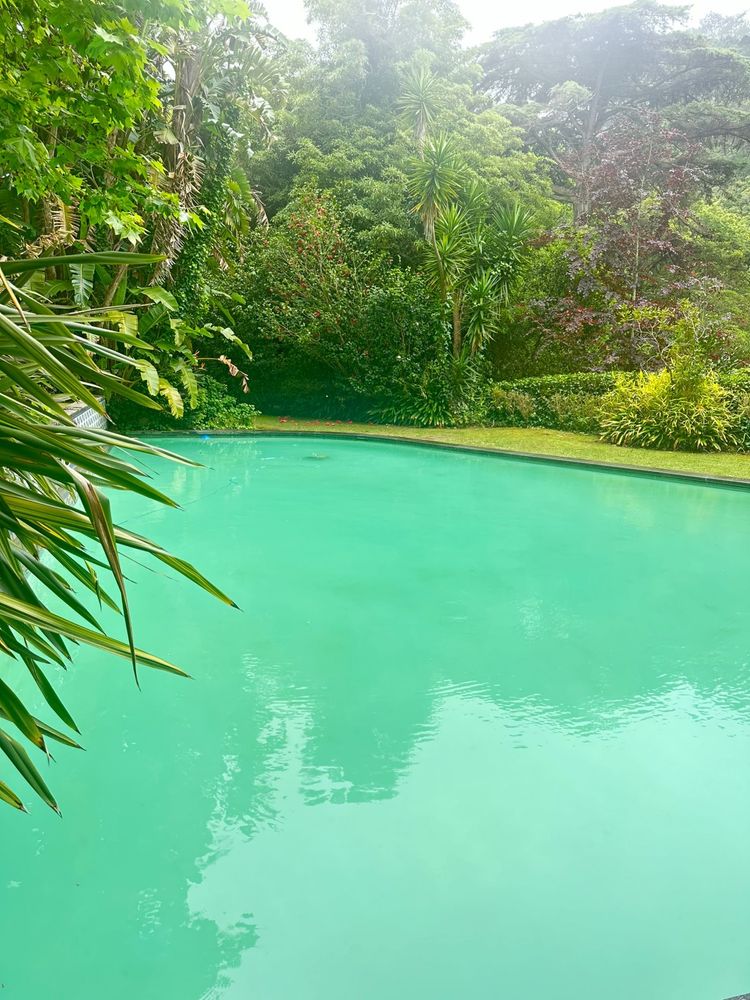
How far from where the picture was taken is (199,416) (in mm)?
13125

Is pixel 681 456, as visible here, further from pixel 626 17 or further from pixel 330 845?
pixel 626 17

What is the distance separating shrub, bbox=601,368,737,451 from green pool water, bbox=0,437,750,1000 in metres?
5.79

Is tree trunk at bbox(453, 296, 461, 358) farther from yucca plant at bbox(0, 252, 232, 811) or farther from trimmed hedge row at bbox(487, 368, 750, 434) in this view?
yucca plant at bbox(0, 252, 232, 811)

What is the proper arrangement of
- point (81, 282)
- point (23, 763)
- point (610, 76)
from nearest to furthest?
point (23, 763) → point (81, 282) → point (610, 76)

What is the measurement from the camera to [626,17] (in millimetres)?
22438

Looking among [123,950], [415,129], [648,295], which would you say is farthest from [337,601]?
[415,129]

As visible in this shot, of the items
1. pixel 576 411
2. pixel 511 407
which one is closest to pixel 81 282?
pixel 511 407

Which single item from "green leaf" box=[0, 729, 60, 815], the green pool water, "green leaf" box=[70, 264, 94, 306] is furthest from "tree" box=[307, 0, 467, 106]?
"green leaf" box=[0, 729, 60, 815]

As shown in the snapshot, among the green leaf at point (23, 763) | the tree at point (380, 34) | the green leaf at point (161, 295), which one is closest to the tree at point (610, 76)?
the tree at point (380, 34)

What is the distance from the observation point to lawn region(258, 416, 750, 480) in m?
10.1

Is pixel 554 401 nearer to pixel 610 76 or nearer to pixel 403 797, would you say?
pixel 403 797

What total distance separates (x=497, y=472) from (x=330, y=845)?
310 inches

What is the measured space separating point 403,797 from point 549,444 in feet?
30.6

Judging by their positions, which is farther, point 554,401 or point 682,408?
point 554,401
